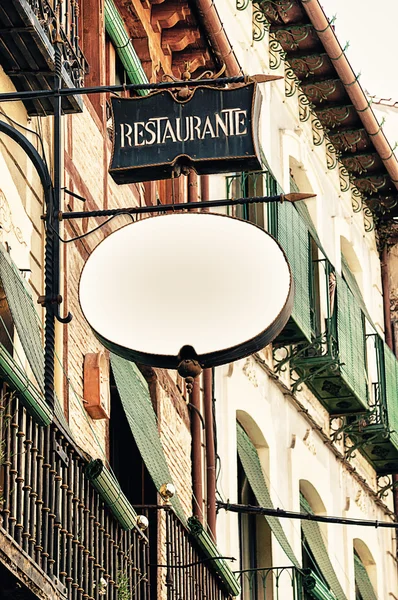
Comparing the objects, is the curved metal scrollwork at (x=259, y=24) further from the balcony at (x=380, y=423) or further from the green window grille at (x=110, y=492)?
the green window grille at (x=110, y=492)

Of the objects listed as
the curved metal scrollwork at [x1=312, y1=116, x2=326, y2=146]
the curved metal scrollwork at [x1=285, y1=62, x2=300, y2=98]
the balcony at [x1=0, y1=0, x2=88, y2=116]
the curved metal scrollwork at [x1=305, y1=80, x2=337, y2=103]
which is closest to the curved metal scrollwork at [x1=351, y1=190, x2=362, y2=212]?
the curved metal scrollwork at [x1=312, y1=116, x2=326, y2=146]

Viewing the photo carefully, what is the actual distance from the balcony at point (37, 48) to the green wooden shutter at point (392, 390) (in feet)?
35.2

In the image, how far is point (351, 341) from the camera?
21.0m

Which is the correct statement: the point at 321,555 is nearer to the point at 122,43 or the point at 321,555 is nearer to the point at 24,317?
the point at 122,43

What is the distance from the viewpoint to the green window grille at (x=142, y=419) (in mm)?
12711

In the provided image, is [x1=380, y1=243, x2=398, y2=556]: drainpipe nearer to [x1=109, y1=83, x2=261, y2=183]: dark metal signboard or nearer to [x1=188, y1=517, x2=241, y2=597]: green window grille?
[x1=188, y1=517, x2=241, y2=597]: green window grille

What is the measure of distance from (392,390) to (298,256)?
420 centimetres

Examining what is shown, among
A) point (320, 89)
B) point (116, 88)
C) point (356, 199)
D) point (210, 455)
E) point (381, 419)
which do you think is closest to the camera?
point (116, 88)

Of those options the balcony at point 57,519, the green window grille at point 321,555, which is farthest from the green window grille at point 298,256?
the balcony at point 57,519

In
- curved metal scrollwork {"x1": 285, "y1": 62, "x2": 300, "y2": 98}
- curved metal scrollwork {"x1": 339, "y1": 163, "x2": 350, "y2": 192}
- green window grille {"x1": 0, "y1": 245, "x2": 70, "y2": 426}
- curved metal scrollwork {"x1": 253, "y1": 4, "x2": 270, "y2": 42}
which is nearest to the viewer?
green window grille {"x1": 0, "y1": 245, "x2": 70, "y2": 426}

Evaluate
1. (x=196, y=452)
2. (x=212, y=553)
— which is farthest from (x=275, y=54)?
(x=212, y=553)

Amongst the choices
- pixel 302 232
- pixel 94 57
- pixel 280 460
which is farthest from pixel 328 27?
pixel 94 57

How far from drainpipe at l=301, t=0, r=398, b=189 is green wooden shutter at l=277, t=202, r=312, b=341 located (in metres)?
2.70

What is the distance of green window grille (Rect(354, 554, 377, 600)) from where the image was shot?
21.9m
